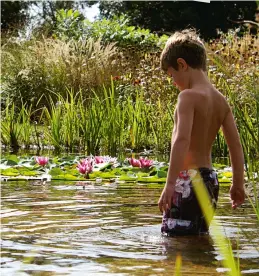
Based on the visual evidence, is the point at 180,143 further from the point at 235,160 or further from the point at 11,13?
the point at 11,13

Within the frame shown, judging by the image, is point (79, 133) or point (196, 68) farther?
point (79, 133)

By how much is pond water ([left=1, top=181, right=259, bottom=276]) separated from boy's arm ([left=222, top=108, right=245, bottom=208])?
19 cm

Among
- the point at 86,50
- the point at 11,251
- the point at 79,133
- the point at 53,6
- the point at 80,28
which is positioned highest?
the point at 53,6

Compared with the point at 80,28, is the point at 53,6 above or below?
A: above

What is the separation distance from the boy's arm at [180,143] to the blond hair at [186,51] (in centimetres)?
20

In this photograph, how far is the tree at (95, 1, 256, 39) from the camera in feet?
129

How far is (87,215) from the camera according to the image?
4.61m

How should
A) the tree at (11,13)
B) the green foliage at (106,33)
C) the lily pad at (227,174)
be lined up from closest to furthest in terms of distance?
1. the lily pad at (227,174)
2. the green foliage at (106,33)
3. the tree at (11,13)

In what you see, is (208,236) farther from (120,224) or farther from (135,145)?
(135,145)

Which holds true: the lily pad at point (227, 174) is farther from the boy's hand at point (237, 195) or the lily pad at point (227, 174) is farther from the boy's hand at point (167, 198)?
the boy's hand at point (167, 198)

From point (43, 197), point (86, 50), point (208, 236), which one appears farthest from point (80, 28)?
point (208, 236)

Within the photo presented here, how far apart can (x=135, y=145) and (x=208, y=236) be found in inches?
267

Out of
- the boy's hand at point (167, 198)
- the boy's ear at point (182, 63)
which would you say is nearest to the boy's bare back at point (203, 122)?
the boy's ear at point (182, 63)

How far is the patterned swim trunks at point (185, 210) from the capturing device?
388 centimetres
